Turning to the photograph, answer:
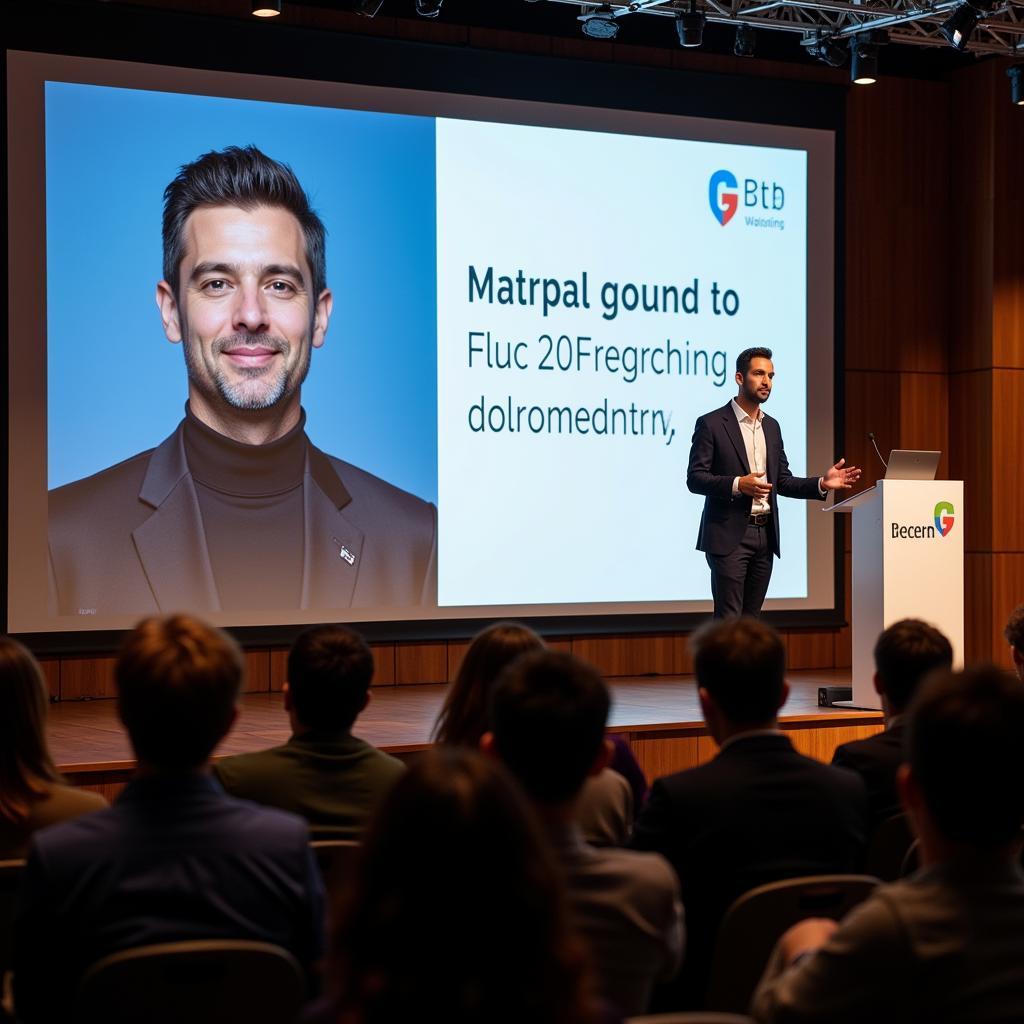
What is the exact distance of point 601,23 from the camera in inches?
298

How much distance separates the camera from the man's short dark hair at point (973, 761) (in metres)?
1.62

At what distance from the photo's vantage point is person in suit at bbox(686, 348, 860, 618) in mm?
6949

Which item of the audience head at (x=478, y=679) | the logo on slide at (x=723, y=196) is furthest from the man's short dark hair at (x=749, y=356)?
the audience head at (x=478, y=679)

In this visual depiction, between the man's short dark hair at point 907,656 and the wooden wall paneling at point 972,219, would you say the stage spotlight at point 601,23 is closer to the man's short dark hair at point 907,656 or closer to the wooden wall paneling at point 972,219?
the wooden wall paneling at point 972,219

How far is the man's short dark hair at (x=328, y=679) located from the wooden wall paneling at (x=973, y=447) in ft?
23.2

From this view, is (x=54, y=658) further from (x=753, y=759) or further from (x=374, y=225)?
(x=753, y=759)

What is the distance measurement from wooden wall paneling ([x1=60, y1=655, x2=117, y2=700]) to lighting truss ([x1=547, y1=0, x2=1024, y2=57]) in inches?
160

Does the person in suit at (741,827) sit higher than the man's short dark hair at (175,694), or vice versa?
the man's short dark hair at (175,694)

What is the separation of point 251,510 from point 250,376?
672mm

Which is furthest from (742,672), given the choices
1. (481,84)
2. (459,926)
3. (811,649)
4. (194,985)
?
(811,649)

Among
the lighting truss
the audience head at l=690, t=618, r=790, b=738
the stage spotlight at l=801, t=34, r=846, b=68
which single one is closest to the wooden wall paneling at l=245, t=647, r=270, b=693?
the lighting truss

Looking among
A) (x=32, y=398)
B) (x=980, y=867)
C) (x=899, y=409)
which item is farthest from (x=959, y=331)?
(x=980, y=867)

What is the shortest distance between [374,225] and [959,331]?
158 inches

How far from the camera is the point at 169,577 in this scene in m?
7.37
